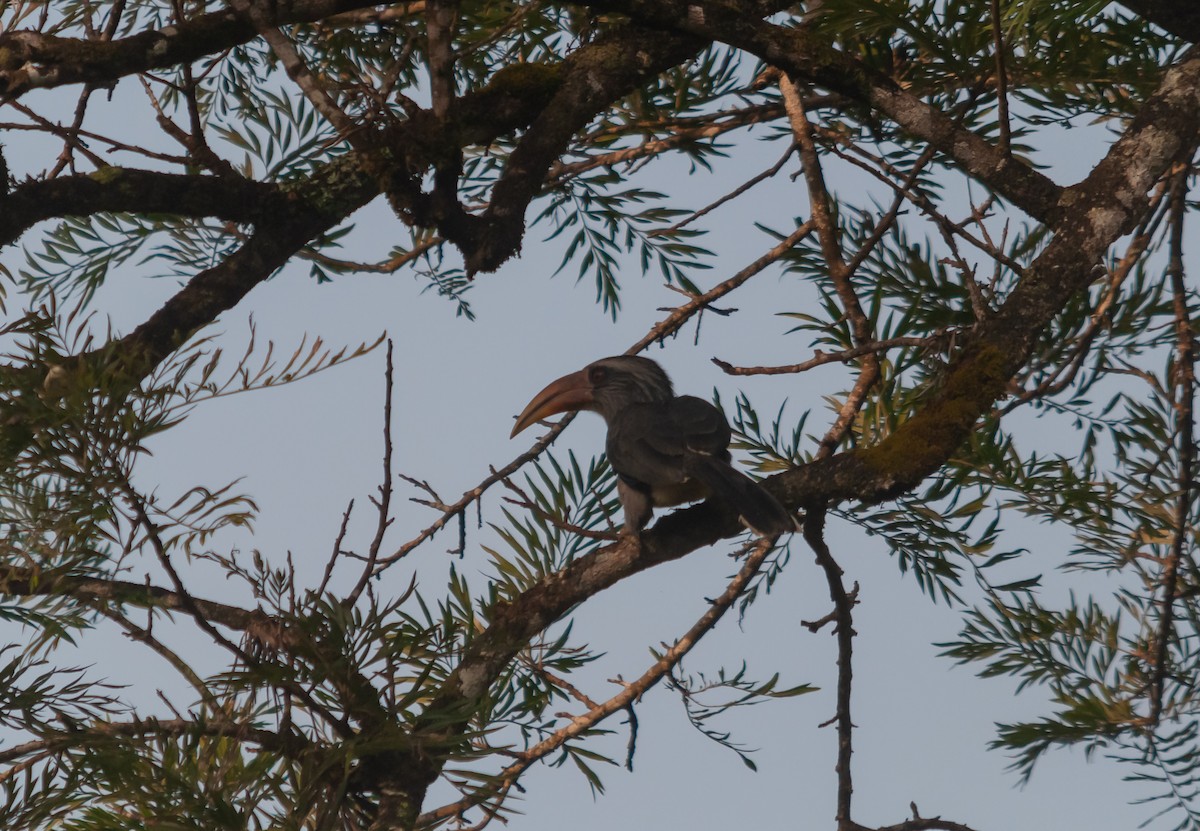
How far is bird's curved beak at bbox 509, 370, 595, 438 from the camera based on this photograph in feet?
14.1

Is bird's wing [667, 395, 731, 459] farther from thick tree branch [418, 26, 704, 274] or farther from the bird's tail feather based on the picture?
thick tree branch [418, 26, 704, 274]

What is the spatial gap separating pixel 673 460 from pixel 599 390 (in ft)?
3.17

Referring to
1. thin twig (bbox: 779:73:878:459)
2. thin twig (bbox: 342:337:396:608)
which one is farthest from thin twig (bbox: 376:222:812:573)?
thin twig (bbox: 342:337:396:608)

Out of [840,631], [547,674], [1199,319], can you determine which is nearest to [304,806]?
[547,674]

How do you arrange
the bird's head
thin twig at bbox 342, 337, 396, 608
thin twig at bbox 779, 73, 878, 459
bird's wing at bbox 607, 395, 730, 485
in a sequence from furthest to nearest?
the bird's head < bird's wing at bbox 607, 395, 730, 485 < thin twig at bbox 779, 73, 878, 459 < thin twig at bbox 342, 337, 396, 608

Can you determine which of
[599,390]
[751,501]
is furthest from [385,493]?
[599,390]

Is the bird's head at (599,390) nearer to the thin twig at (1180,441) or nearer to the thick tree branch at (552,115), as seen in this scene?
the thick tree branch at (552,115)

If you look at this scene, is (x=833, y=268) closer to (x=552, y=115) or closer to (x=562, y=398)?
(x=552, y=115)

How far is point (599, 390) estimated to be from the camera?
428cm

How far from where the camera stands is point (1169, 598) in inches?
99.0

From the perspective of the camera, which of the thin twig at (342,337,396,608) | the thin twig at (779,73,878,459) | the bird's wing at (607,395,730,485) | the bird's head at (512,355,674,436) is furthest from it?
the bird's head at (512,355,674,436)

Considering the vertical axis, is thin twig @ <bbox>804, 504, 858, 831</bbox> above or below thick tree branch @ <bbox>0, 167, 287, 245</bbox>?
below

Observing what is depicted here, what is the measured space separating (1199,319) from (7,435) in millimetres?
2833

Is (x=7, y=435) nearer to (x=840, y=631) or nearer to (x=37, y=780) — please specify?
(x=37, y=780)
